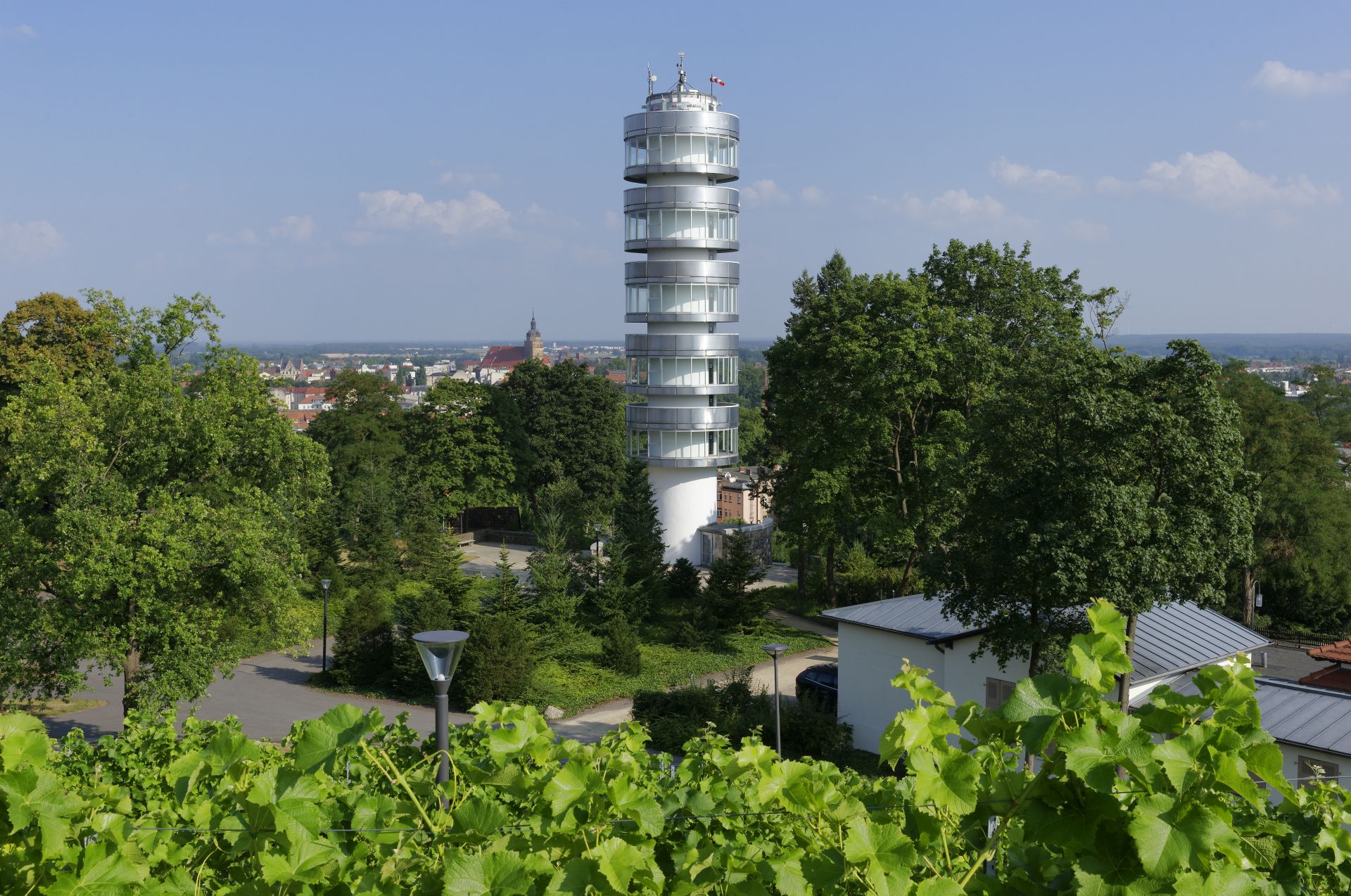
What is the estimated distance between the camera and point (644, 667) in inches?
1030

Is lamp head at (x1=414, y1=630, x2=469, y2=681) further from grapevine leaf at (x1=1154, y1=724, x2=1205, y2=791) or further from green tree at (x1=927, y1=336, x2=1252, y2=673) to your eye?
green tree at (x1=927, y1=336, x2=1252, y2=673)

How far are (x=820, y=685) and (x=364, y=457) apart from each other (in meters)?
28.2

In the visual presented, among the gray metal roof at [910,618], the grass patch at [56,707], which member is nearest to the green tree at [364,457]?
the grass patch at [56,707]

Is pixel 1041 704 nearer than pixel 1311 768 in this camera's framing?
Yes

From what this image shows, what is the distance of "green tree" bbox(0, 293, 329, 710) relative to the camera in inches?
644

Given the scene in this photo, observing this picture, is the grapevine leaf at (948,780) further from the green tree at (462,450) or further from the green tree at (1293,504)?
the green tree at (462,450)

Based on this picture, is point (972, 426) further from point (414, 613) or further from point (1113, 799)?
point (1113, 799)

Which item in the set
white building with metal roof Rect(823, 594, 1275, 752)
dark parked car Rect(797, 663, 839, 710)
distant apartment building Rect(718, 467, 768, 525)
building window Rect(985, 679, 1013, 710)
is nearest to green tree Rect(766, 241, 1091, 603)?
dark parked car Rect(797, 663, 839, 710)

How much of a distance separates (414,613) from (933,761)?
22.5m

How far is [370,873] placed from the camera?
144 inches

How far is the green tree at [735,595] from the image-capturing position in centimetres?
2883

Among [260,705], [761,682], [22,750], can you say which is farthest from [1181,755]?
[260,705]

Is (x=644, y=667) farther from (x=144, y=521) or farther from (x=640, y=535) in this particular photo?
(x=144, y=521)

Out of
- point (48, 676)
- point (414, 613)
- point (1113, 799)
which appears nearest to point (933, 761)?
point (1113, 799)
